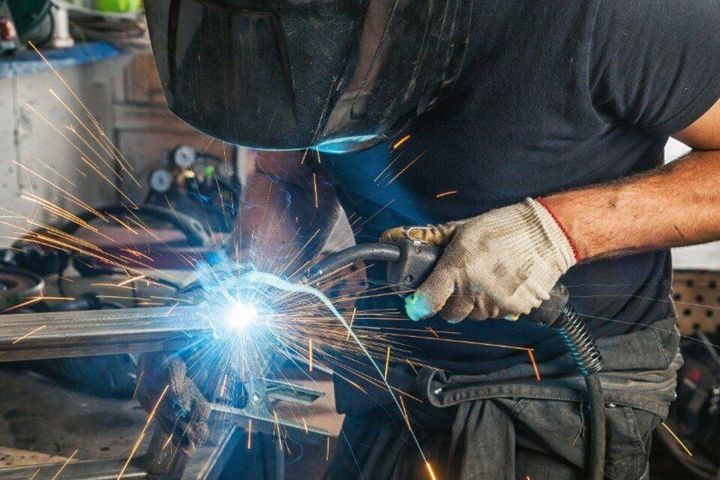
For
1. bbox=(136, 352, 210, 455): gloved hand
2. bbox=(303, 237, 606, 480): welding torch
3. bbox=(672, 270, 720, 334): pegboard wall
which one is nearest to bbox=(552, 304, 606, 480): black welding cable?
bbox=(303, 237, 606, 480): welding torch

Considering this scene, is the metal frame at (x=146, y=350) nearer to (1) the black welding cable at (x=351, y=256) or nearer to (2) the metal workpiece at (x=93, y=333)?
(2) the metal workpiece at (x=93, y=333)

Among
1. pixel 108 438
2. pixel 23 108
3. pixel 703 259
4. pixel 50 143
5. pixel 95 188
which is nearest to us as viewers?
pixel 108 438

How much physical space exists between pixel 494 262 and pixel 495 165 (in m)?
0.19

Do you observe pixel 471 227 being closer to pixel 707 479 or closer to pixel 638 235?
pixel 638 235

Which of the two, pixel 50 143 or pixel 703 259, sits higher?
pixel 50 143

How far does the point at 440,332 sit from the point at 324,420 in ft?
3.20

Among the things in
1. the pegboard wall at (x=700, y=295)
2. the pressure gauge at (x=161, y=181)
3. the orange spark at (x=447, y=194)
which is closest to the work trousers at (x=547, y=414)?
the orange spark at (x=447, y=194)

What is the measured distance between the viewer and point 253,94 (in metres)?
1.19

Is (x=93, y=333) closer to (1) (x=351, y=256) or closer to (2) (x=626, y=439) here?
(1) (x=351, y=256)

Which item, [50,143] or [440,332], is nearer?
[440,332]

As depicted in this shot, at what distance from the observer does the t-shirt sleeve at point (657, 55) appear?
1292 mm

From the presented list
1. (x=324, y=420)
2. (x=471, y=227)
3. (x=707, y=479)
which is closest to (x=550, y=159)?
(x=471, y=227)

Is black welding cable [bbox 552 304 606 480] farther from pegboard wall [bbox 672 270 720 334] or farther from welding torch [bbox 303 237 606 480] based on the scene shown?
pegboard wall [bbox 672 270 720 334]

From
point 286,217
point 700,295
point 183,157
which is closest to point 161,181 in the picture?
point 183,157
